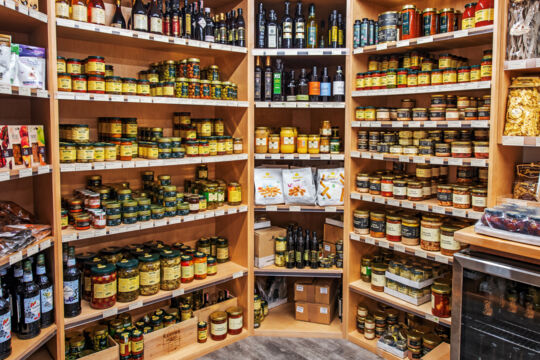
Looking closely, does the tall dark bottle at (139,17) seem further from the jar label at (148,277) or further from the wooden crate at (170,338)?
the wooden crate at (170,338)

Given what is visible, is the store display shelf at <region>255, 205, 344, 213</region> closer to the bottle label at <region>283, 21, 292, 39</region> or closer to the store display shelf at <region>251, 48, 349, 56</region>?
the store display shelf at <region>251, 48, 349, 56</region>

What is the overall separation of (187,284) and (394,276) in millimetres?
1627

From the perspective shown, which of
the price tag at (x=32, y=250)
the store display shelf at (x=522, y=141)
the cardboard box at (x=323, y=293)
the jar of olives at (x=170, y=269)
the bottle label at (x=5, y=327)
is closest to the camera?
the bottle label at (x=5, y=327)

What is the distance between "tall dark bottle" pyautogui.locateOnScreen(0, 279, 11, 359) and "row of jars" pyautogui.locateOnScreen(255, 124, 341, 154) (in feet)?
7.04

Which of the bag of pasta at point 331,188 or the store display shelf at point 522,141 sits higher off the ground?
the store display shelf at point 522,141

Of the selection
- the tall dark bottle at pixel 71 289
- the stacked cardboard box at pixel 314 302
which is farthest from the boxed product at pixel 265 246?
the tall dark bottle at pixel 71 289

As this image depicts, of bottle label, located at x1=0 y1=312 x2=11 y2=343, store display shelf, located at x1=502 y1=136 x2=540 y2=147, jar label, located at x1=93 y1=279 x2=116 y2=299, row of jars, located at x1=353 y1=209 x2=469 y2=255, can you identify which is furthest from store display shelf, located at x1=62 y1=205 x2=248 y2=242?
store display shelf, located at x1=502 y1=136 x2=540 y2=147

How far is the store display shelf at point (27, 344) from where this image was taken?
7.85 ft

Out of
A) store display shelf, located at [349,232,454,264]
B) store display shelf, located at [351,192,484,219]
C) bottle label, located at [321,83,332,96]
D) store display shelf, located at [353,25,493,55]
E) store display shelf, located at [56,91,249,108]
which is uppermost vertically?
store display shelf, located at [353,25,493,55]

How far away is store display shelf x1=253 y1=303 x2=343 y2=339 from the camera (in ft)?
12.5

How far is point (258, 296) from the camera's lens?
13.1 ft

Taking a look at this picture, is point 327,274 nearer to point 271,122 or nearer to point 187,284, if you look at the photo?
point 187,284

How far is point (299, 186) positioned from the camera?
380 cm

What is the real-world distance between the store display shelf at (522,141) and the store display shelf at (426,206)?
0.50m
